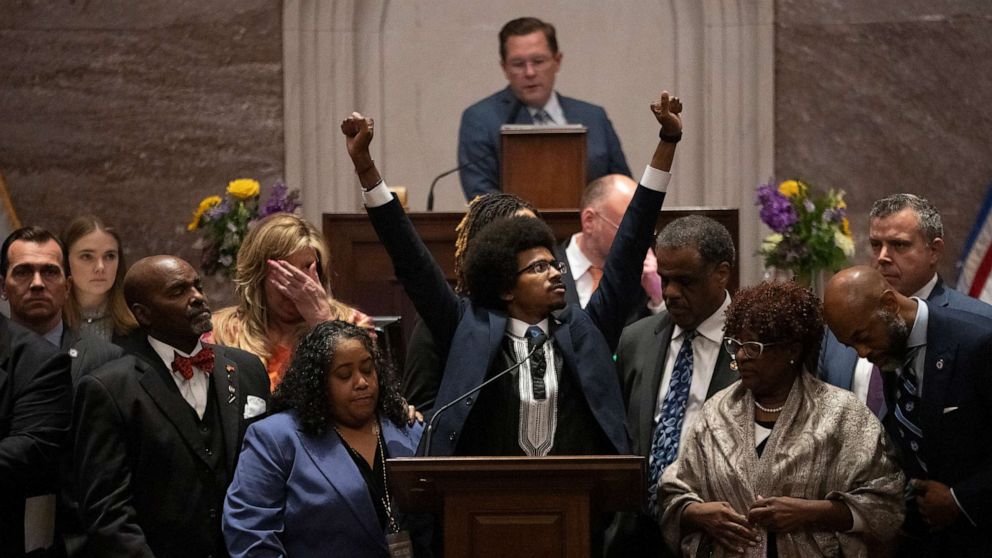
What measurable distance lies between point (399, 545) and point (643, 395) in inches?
35.4

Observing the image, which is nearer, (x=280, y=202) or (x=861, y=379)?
(x=861, y=379)

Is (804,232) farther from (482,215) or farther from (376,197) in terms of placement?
(376,197)

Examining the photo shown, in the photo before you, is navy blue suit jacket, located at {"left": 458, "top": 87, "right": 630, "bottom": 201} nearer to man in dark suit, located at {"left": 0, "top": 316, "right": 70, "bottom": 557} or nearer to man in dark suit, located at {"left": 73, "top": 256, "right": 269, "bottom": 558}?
man in dark suit, located at {"left": 73, "top": 256, "right": 269, "bottom": 558}

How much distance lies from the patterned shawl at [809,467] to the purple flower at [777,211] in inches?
106

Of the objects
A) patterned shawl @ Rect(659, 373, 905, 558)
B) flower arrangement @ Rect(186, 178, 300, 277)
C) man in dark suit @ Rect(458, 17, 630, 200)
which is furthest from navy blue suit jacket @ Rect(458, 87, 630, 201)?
patterned shawl @ Rect(659, 373, 905, 558)

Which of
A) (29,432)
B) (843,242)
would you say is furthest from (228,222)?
(843,242)

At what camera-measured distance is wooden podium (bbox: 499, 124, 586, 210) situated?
21.9 feet

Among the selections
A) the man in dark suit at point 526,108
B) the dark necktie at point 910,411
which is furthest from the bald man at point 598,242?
the dark necktie at point 910,411

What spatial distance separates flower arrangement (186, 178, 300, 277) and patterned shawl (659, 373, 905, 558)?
9.80 feet

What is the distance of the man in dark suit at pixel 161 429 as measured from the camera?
15.4 feet

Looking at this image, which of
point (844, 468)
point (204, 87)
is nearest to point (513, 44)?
point (204, 87)

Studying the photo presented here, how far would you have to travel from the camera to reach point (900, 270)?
540 cm

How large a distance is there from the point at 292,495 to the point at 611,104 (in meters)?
4.95

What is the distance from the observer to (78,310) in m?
6.08
